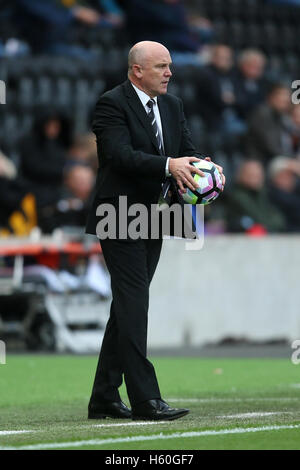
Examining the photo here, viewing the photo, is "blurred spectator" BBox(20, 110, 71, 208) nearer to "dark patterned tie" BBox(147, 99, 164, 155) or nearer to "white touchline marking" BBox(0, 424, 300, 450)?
"dark patterned tie" BBox(147, 99, 164, 155)

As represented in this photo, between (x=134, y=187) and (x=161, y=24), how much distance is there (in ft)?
39.1

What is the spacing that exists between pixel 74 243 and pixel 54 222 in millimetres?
420

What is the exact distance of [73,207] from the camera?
15508mm

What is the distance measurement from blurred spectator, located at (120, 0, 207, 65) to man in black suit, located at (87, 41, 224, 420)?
1145cm

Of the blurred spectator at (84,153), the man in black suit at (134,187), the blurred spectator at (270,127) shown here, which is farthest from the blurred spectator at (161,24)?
the man in black suit at (134,187)

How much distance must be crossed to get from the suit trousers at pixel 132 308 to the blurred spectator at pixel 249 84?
40.6ft

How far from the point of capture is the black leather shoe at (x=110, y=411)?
7.91m

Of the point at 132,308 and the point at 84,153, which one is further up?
the point at 84,153

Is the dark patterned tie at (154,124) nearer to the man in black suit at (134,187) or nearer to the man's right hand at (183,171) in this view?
the man in black suit at (134,187)

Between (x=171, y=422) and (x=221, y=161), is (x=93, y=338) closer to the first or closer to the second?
(x=221, y=161)

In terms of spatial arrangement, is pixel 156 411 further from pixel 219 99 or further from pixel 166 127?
pixel 219 99

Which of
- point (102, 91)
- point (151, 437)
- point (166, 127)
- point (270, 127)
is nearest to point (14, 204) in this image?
point (102, 91)

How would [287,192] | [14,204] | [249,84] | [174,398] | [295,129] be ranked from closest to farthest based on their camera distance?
[174,398]
[14,204]
[287,192]
[295,129]
[249,84]

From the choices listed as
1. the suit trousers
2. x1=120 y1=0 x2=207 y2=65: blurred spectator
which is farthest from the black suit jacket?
x1=120 y1=0 x2=207 y2=65: blurred spectator
